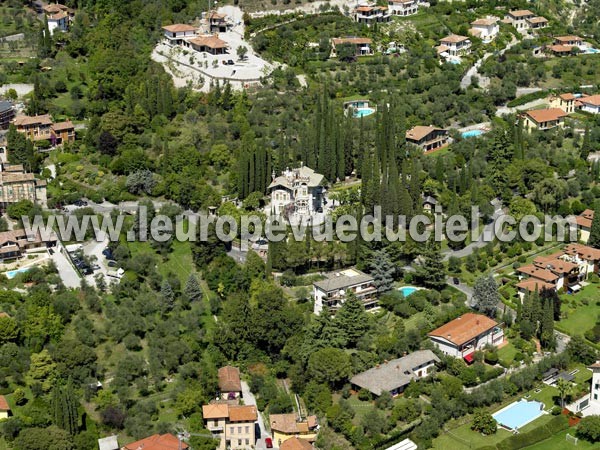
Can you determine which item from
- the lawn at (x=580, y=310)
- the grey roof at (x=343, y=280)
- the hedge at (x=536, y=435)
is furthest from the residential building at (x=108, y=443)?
the lawn at (x=580, y=310)

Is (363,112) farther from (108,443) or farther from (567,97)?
(108,443)

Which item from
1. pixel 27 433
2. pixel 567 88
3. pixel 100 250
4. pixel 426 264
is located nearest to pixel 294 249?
pixel 426 264

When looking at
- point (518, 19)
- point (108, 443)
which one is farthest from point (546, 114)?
point (108, 443)

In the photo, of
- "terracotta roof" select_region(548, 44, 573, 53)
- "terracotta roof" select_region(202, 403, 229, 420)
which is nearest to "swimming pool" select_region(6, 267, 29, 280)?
"terracotta roof" select_region(202, 403, 229, 420)

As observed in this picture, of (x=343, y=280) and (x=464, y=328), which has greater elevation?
(x=343, y=280)

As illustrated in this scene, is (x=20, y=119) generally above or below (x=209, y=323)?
above

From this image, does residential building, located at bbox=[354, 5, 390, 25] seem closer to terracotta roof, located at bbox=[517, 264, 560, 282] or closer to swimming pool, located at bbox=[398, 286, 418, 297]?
terracotta roof, located at bbox=[517, 264, 560, 282]

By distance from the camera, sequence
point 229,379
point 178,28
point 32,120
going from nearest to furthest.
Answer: point 229,379
point 32,120
point 178,28

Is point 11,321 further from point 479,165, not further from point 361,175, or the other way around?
point 479,165
